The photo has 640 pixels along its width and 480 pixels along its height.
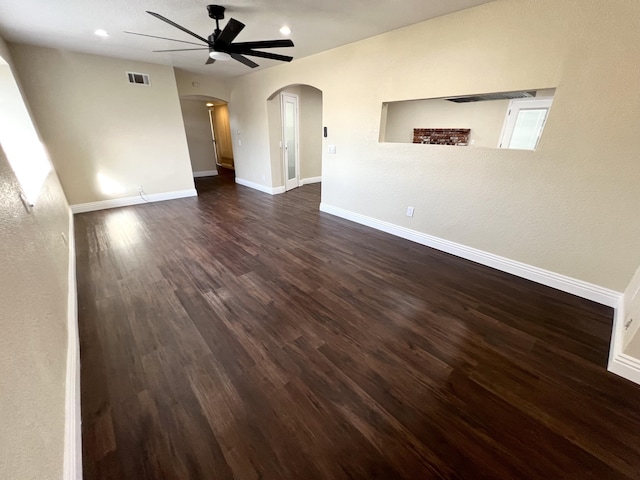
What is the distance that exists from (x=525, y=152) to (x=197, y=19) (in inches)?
148

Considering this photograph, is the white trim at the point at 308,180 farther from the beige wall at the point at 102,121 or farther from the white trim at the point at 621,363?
the white trim at the point at 621,363

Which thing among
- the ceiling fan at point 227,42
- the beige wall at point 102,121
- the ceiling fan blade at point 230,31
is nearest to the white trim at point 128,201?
the beige wall at point 102,121

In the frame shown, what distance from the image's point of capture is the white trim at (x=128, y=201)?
15.1 ft

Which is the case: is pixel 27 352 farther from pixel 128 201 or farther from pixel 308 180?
pixel 308 180

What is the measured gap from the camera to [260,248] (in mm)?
3320

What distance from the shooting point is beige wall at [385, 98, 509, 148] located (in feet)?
15.7

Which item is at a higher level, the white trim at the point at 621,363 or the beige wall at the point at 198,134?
the beige wall at the point at 198,134

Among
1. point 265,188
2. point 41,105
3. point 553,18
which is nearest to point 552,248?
point 553,18

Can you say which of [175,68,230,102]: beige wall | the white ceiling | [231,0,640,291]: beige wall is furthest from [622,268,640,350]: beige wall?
[175,68,230,102]: beige wall

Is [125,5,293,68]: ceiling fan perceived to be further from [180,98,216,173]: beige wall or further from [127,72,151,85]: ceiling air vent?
[180,98,216,173]: beige wall

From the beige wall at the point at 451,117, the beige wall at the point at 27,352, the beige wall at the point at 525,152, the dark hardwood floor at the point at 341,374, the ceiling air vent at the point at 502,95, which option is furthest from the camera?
the beige wall at the point at 451,117

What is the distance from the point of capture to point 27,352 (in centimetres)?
100

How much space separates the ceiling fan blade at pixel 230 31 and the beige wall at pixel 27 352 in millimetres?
1969

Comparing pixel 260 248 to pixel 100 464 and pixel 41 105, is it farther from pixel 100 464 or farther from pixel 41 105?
pixel 41 105
